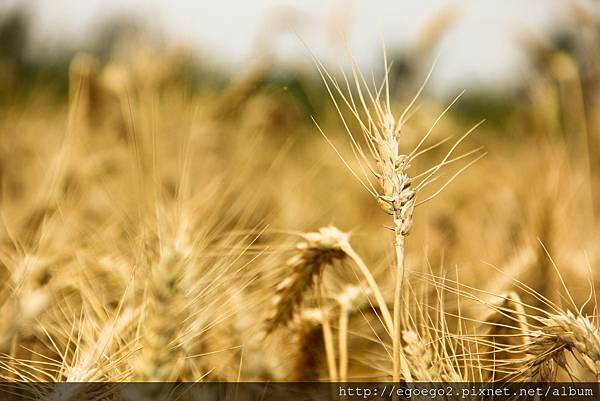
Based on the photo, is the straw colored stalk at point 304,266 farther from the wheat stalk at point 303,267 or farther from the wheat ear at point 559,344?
the wheat ear at point 559,344

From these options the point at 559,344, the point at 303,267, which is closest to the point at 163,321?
the point at 303,267

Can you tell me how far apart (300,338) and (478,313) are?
1.17 feet

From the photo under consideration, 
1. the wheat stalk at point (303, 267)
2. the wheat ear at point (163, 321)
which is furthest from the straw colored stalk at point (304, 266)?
the wheat ear at point (163, 321)

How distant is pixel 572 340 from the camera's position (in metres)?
0.68

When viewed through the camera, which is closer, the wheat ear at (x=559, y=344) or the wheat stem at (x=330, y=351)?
the wheat ear at (x=559, y=344)

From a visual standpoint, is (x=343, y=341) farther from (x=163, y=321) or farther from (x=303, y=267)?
(x=163, y=321)

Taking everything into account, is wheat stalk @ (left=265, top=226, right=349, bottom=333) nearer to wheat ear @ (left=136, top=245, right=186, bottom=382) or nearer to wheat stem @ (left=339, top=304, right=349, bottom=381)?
wheat stem @ (left=339, top=304, right=349, bottom=381)

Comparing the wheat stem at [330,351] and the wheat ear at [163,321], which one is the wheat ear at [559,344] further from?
the wheat ear at [163,321]

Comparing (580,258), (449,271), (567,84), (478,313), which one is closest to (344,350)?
(478,313)

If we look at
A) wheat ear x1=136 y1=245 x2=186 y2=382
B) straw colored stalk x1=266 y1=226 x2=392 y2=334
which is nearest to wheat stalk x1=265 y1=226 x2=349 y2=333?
straw colored stalk x1=266 y1=226 x2=392 y2=334

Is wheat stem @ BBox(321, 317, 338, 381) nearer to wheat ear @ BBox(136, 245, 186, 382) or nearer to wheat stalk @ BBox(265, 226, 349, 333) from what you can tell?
wheat stalk @ BBox(265, 226, 349, 333)

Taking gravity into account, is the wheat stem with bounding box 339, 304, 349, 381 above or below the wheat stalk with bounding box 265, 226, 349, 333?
below

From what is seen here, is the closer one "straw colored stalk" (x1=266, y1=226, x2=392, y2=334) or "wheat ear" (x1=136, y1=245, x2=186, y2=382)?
"wheat ear" (x1=136, y1=245, x2=186, y2=382)

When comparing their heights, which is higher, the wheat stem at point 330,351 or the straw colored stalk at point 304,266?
Result: the straw colored stalk at point 304,266
